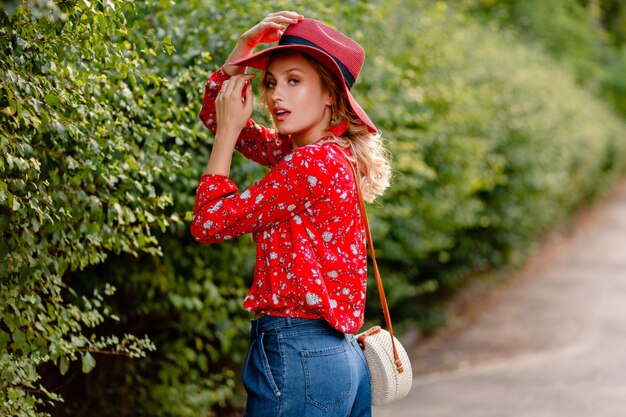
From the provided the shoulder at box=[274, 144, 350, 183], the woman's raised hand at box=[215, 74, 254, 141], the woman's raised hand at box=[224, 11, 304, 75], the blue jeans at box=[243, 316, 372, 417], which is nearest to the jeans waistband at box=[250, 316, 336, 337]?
the blue jeans at box=[243, 316, 372, 417]

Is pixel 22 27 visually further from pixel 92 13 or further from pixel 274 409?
pixel 274 409

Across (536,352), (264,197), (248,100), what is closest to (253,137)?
(248,100)

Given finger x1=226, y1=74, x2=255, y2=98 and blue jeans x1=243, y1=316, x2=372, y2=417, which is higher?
finger x1=226, y1=74, x2=255, y2=98

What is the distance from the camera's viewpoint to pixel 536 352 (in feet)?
31.1

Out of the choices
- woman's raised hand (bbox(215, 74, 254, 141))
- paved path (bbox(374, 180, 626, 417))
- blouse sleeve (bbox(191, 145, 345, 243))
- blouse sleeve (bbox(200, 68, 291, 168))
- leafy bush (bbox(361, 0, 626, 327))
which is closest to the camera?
blouse sleeve (bbox(191, 145, 345, 243))

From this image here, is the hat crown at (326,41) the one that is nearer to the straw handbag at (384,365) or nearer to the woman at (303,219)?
the woman at (303,219)

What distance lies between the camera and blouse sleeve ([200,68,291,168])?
331 cm

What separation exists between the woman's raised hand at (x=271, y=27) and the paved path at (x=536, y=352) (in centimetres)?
456

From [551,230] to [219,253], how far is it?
12318mm

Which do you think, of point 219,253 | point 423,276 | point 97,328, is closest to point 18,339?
point 97,328

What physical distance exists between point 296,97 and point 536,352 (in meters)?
7.04

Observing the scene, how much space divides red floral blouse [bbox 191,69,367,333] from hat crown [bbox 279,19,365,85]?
11.3 inches

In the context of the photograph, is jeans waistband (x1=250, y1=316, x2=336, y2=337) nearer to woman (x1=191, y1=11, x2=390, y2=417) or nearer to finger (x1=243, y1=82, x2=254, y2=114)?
woman (x1=191, y1=11, x2=390, y2=417)

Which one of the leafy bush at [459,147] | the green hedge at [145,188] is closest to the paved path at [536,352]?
the leafy bush at [459,147]
